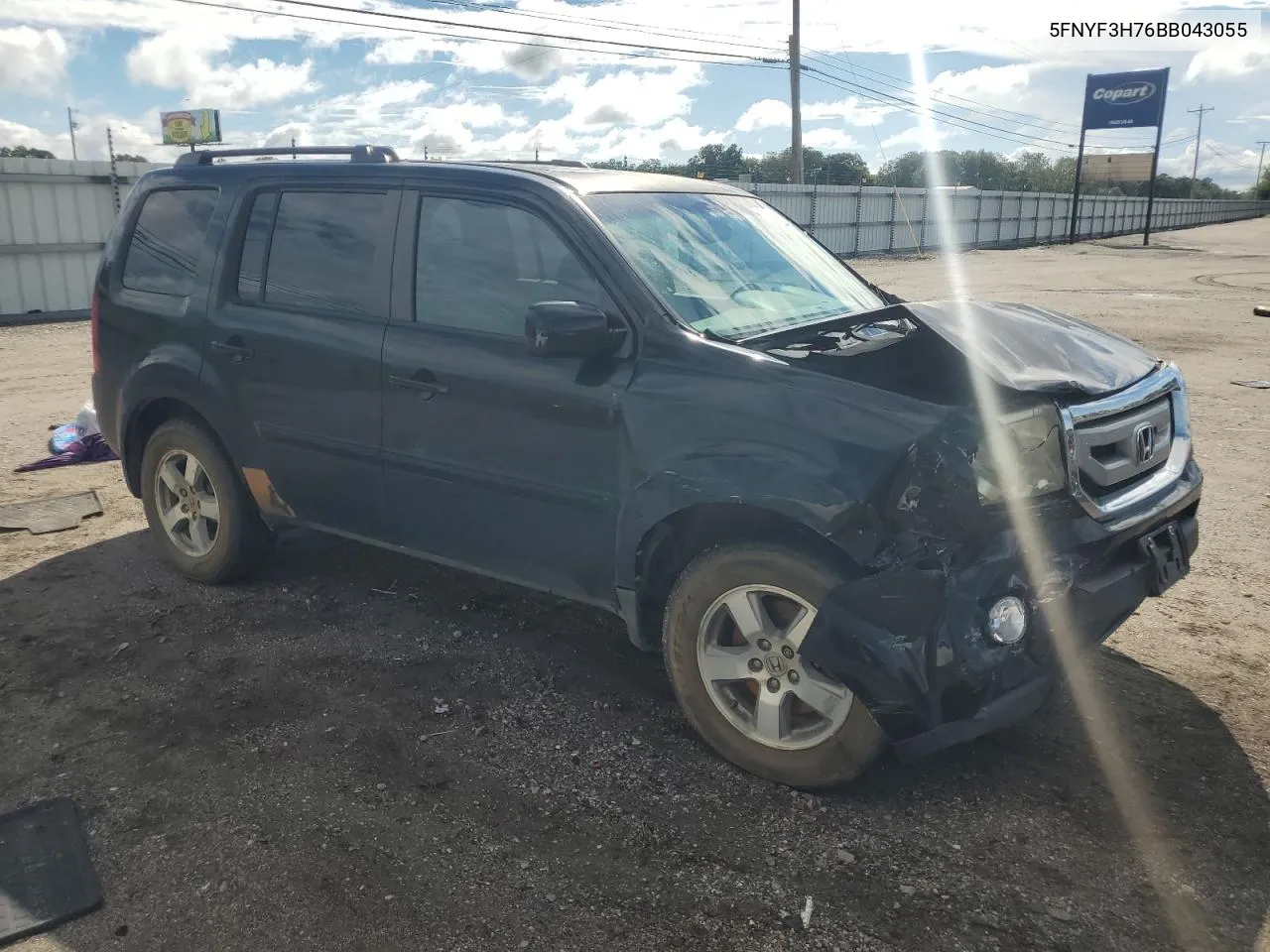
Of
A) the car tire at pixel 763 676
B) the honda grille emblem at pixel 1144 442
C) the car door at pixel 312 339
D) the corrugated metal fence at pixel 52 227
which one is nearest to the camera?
the car tire at pixel 763 676

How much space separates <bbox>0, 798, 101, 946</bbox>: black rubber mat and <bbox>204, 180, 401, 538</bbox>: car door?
1.56m

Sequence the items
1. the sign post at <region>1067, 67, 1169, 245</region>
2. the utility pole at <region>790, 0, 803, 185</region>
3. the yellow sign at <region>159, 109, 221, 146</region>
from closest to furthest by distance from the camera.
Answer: the utility pole at <region>790, 0, 803, 185</region> < the sign post at <region>1067, 67, 1169, 245</region> < the yellow sign at <region>159, 109, 221, 146</region>

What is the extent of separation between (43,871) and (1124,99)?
180 feet

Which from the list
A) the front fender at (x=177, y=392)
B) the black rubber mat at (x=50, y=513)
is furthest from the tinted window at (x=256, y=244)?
the black rubber mat at (x=50, y=513)

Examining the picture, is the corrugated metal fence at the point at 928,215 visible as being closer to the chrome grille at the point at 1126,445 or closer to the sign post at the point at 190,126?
the chrome grille at the point at 1126,445

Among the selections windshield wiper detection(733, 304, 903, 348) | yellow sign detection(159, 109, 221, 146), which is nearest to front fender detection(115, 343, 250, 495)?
windshield wiper detection(733, 304, 903, 348)

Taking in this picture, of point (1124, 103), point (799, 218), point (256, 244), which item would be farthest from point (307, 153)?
point (1124, 103)

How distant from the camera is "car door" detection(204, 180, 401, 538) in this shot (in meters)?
3.98

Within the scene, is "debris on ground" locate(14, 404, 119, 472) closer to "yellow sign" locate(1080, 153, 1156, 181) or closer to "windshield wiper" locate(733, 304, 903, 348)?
"windshield wiper" locate(733, 304, 903, 348)

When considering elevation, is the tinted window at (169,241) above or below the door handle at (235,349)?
above

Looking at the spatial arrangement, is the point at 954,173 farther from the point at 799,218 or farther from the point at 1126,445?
the point at 1126,445

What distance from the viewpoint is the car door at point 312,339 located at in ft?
13.1

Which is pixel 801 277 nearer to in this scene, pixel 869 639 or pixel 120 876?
Answer: pixel 869 639

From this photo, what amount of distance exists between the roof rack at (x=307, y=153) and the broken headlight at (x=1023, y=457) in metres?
2.65
